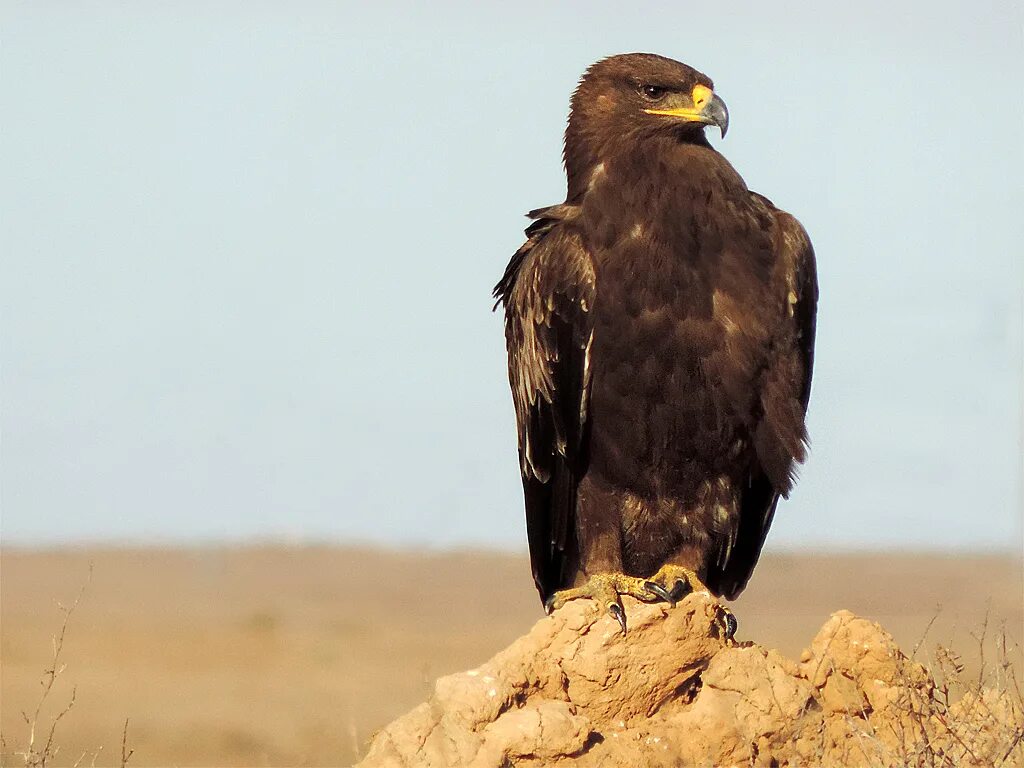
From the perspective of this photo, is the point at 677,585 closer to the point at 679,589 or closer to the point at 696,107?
the point at 679,589

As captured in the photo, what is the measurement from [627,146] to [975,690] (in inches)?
119

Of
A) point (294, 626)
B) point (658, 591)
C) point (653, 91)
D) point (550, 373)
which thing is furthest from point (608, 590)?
point (294, 626)

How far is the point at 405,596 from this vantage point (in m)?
56.0

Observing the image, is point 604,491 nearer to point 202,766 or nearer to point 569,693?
point 569,693

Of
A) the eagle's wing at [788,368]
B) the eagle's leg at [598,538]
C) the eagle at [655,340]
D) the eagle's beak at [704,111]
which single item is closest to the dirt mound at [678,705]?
the eagle at [655,340]

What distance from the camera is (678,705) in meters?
7.55

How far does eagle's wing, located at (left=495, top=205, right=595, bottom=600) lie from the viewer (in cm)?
823

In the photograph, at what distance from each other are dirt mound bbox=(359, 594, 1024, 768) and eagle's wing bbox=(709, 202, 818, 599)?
98 centimetres

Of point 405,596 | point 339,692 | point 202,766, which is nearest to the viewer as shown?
point 202,766

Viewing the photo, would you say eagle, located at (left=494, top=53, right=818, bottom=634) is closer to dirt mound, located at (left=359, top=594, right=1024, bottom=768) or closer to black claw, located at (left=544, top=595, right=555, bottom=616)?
black claw, located at (left=544, top=595, right=555, bottom=616)

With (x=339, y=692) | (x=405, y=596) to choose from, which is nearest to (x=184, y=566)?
(x=405, y=596)

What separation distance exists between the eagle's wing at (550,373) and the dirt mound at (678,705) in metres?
1.11

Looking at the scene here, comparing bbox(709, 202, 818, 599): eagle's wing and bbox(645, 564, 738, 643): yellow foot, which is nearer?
bbox(645, 564, 738, 643): yellow foot

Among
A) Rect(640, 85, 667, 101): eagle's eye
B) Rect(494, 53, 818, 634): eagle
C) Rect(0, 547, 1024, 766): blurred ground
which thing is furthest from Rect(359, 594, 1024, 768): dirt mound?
Rect(640, 85, 667, 101): eagle's eye
